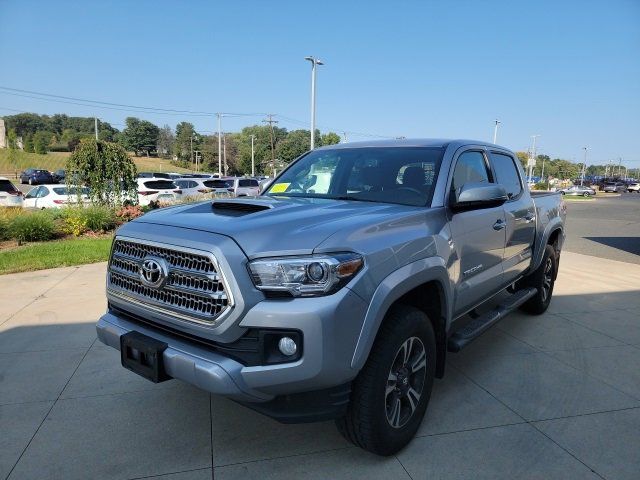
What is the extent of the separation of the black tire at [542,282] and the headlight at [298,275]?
3.78 metres

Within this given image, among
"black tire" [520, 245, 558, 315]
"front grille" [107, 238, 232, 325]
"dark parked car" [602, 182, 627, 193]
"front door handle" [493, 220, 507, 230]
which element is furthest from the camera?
"dark parked car" [602, 182, 627, 193]

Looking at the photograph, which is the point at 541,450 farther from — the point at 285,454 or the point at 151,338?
the point at 151,338

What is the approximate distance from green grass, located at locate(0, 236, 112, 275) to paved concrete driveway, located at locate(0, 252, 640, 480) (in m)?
3.56

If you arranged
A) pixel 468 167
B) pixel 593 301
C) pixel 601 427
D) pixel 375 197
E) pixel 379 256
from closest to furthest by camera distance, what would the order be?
pixel 379 256 → pixel 601 427 → pixel 375 197 → pixel 468 167 → pixel 593 301

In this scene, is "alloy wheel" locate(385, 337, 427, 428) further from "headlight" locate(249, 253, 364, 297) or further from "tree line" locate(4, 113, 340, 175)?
"tree line" locate(4, 113, 340, 175)

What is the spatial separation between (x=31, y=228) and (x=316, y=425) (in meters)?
10.1

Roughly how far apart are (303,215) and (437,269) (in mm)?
886

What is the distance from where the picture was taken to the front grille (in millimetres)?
2182

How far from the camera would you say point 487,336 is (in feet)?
15.7

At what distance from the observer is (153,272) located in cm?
242

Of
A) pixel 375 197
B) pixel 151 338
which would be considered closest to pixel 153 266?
pixel 151 338

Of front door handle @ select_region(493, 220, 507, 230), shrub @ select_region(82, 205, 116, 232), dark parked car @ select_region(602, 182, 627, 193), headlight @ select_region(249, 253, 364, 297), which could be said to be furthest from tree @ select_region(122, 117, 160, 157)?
headlight @ select_region(249, 253, 364, 297)

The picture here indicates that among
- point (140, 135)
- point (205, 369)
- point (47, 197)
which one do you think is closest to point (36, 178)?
point (47, 197)

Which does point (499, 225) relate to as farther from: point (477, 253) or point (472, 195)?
point (472, 195)
